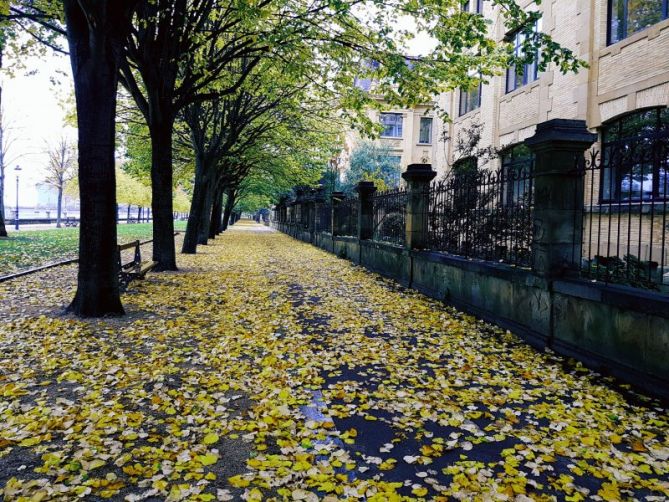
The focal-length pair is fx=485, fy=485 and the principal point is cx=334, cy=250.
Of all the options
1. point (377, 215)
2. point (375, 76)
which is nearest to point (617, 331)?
point (375, 76)

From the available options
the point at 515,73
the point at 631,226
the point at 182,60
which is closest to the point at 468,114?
the point at 515,73

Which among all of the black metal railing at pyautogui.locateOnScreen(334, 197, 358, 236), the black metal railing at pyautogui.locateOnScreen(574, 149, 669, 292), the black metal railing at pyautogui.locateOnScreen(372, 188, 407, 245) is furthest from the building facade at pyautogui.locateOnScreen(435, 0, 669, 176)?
the black metal railing at pyautogui.locateOnScreen(334, 197, 358, 236)

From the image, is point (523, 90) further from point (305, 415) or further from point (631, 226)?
point (305, 415)

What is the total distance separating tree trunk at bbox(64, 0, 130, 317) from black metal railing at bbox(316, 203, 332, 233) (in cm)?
1711

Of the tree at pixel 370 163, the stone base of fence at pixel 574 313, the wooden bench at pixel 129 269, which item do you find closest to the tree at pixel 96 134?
the wooden bench at pixel 129 269

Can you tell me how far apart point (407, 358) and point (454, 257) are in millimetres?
3925

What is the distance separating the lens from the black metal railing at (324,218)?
80.7ft

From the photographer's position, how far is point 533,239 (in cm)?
667

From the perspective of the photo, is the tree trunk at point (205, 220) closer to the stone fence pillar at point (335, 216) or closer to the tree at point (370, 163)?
the stone fence pillar at point (335, 216)

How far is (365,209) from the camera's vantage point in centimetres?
1667

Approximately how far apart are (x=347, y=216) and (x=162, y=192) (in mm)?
8845

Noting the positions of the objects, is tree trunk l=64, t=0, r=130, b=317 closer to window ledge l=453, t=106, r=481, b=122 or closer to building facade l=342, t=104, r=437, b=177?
window ledge l=453, t=106, r=481, b=122

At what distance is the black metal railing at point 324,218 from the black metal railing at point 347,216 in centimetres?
283

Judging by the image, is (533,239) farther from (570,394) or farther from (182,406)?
(182,406)
